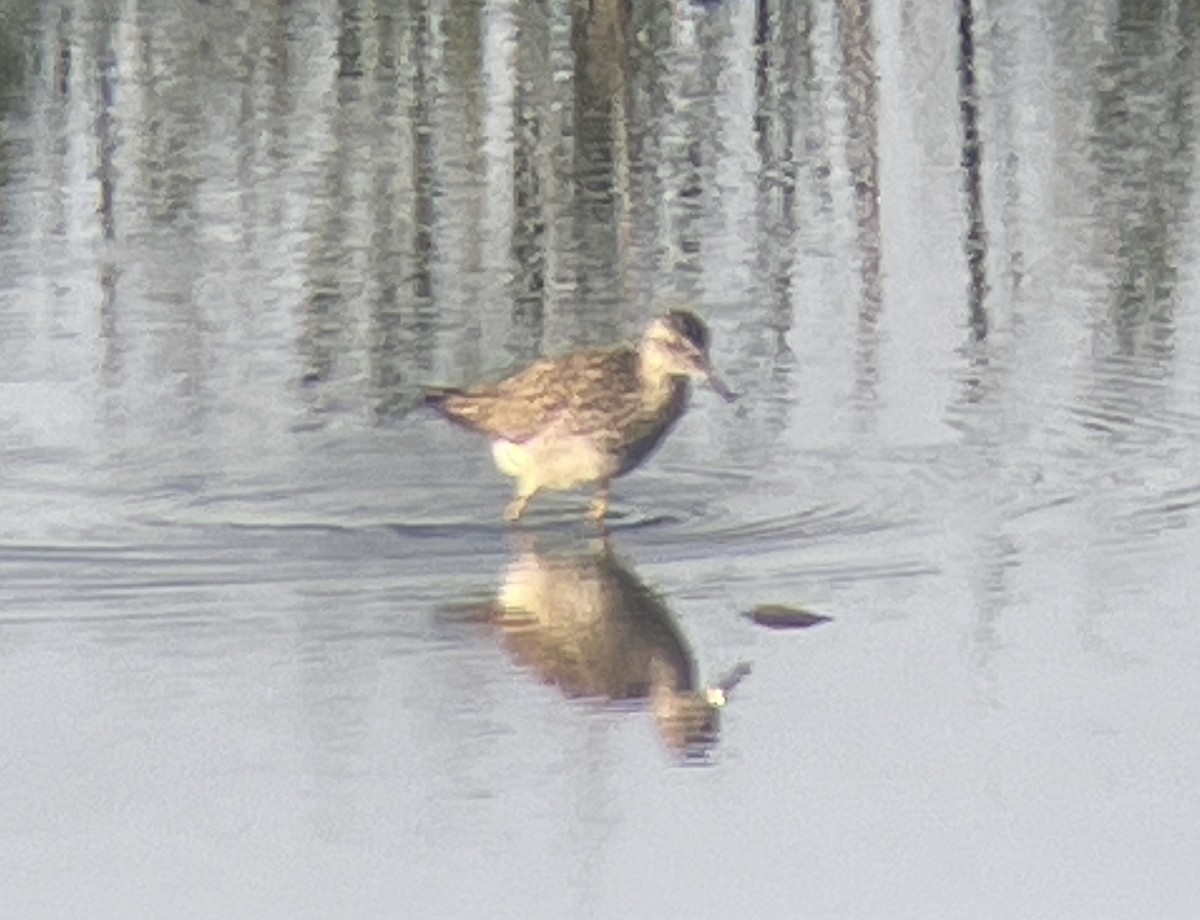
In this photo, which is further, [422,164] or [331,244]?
[422,164]

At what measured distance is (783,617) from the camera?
359 inches

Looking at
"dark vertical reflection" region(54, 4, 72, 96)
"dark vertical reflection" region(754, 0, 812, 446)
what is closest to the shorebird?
"dark vertical reflection" region(754, 0, 812, 446)

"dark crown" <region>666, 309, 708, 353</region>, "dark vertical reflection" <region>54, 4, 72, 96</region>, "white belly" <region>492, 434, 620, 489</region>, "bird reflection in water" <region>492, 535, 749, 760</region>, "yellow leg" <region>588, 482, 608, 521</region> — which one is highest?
"dark vertical reflection" <region>54, 4, 72, 96</region>

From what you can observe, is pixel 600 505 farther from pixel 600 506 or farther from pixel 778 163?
pixel 778 163

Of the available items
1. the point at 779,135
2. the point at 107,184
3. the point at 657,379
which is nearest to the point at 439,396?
the point at 657,379

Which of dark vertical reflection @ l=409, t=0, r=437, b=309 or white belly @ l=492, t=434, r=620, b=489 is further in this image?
dark vertical reflection @ l=409, t=0, r=437, b=309

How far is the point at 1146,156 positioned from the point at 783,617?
5897mm

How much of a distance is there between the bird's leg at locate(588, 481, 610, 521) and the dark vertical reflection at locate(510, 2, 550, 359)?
5.43 feet

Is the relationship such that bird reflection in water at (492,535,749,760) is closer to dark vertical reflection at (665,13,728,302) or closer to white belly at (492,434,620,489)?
white belly at (492,434,620,489)

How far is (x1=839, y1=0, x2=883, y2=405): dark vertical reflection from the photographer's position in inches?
474

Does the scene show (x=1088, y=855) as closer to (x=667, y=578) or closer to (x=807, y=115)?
(x=667, y=578)

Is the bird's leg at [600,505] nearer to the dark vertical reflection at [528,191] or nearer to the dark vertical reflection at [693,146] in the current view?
the dark vertical reflection at [528,191]

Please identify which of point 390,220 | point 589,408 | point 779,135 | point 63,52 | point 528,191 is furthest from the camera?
point 63,52

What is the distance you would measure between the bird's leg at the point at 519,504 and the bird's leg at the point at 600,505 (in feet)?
0.50
